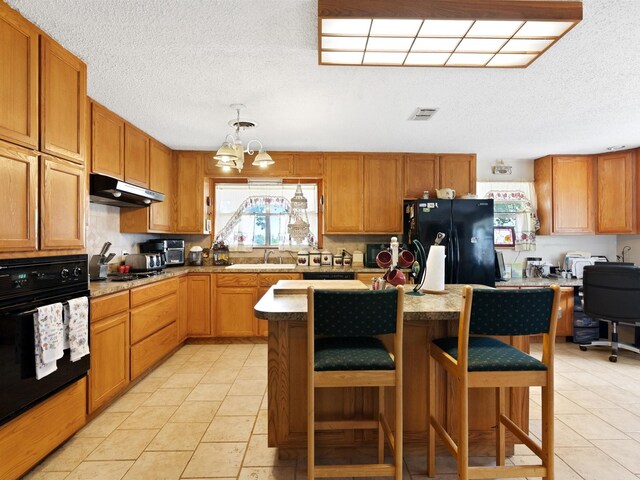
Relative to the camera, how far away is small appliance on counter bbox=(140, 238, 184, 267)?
4.09m

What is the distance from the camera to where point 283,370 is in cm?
190

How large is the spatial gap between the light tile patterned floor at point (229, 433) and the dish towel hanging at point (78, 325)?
587mm

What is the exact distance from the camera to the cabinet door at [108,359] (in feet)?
7.84

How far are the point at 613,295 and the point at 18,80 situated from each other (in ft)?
16.6

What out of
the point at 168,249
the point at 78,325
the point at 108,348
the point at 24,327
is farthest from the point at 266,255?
the point at 24,327

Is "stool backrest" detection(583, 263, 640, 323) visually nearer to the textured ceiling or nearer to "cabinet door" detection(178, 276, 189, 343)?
the textured ceiling

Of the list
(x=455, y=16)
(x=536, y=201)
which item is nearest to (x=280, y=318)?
(x=455, y=16)

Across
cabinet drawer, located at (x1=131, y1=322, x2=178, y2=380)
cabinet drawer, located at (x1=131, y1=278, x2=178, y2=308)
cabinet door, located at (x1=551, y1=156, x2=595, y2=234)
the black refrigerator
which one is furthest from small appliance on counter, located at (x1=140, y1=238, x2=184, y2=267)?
cabinet door, located at (x1=551, y1=156, x2=595, y2=234)

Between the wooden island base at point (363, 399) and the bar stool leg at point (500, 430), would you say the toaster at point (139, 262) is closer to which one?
the wooden island base at point (363, 399)

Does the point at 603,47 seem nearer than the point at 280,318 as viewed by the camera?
No

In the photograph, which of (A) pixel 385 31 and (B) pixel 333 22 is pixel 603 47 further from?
(B) pixel 333 22

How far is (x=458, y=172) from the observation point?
452 cm

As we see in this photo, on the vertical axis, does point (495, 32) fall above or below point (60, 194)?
above

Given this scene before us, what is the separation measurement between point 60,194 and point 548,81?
3.25 m
